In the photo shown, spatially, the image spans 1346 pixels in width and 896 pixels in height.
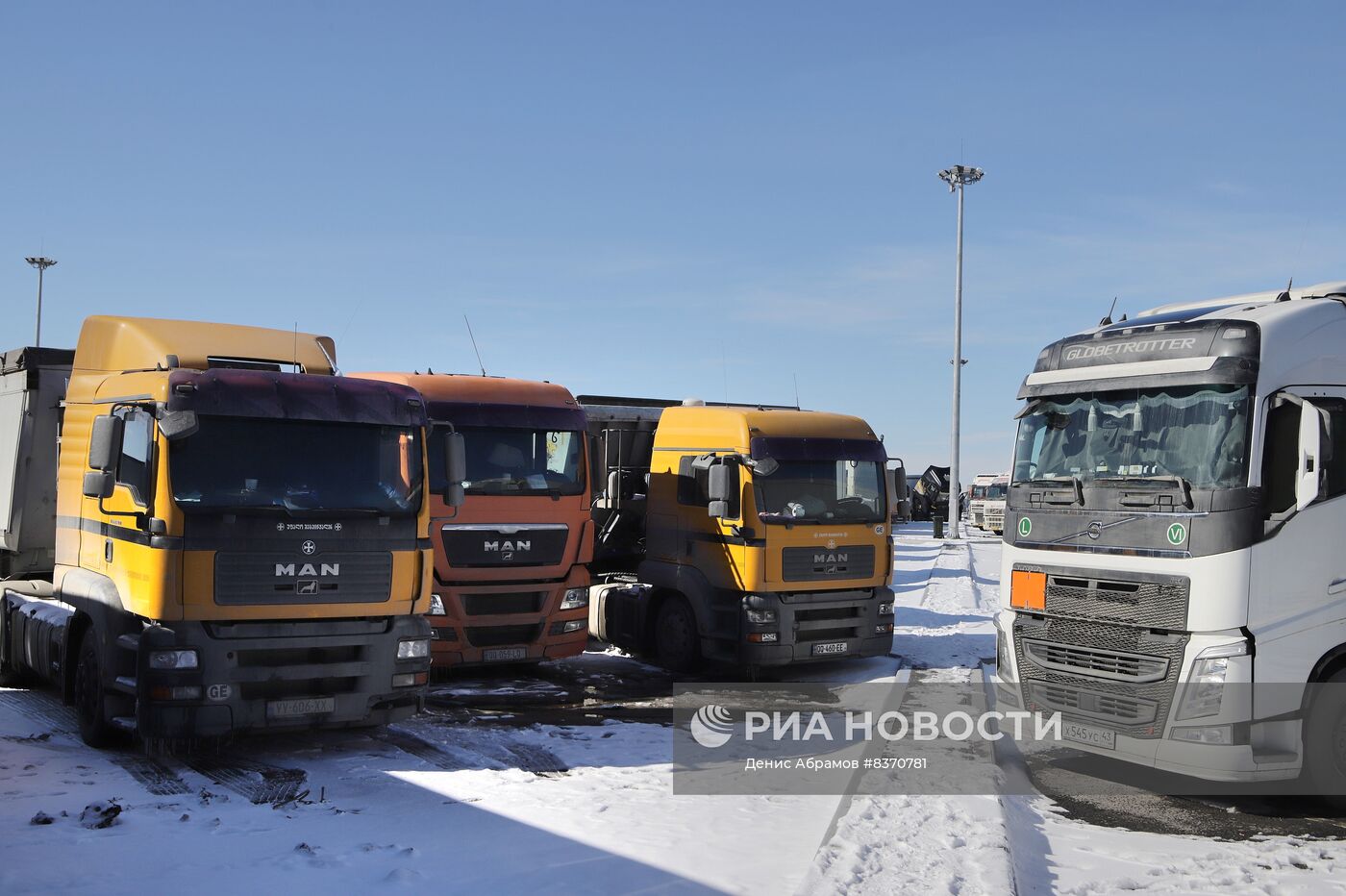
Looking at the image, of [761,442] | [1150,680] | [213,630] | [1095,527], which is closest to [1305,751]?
[1150,680]

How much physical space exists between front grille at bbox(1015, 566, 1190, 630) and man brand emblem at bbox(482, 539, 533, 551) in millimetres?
5231

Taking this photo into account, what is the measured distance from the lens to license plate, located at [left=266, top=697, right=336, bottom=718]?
8195mm

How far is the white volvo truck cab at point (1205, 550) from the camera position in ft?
23.9

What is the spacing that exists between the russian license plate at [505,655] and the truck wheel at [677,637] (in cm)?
215

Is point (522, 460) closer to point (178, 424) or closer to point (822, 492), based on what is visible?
point (822, 492)

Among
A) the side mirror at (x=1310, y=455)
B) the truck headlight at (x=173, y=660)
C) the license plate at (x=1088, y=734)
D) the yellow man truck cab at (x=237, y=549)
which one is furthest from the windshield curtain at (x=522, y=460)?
the side mirror at (x=1310, y=455)

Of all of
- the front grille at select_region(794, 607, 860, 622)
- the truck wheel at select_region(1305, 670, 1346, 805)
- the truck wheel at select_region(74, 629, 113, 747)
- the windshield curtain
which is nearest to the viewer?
the truck wheel at select_region(1305, 670, 1346, 805)

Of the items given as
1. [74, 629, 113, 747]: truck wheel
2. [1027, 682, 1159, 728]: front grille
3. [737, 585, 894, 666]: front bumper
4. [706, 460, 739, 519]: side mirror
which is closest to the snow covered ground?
[74, 629, 113, 747]: truck wheel

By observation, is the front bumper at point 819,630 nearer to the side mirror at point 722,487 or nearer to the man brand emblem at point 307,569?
the side mirror at point 722,487

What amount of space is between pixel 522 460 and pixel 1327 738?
7.53m

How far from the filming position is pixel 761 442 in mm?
12188

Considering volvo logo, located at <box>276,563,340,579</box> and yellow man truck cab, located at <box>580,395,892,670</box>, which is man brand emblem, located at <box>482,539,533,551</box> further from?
volvo logo, located at <box>276,563,340,579</box>

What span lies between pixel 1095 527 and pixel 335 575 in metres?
5.57

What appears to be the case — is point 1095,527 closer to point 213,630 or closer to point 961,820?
point 961,820
